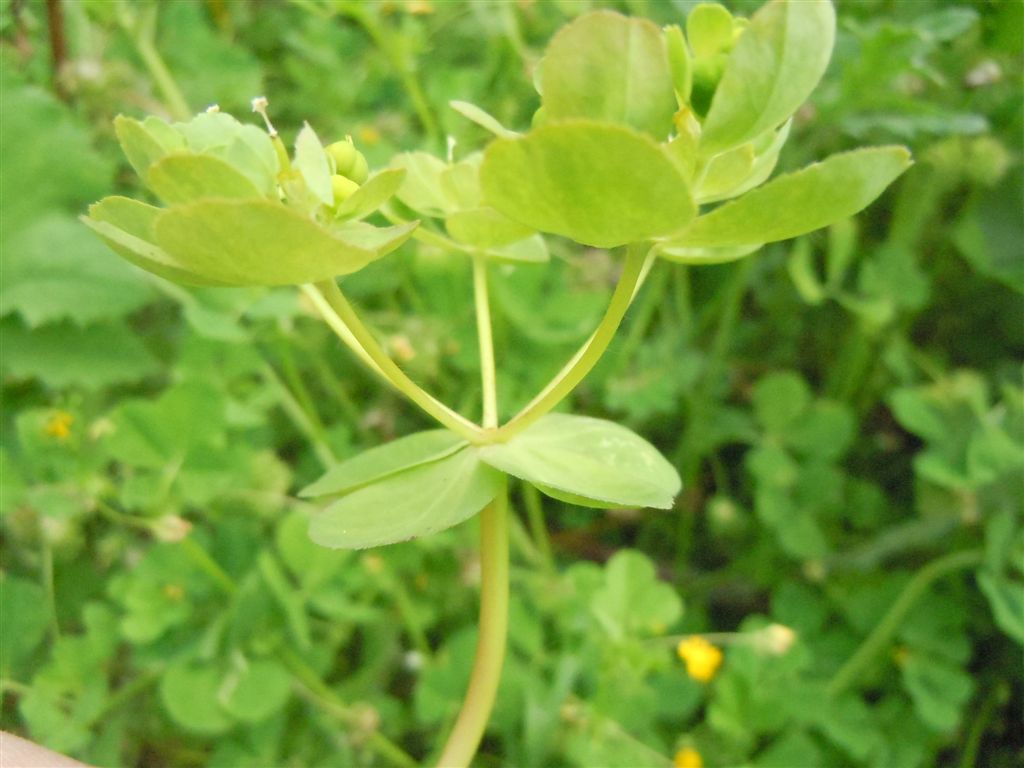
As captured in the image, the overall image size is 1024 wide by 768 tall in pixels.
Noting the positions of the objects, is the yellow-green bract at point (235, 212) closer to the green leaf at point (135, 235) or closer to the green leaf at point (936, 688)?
the green leaf at point (135, 235)

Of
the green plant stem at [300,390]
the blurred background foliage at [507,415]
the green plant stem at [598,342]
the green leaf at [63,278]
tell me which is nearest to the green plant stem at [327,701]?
the blurred background foliage at [507,415]

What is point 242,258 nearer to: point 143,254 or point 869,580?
point 143,254

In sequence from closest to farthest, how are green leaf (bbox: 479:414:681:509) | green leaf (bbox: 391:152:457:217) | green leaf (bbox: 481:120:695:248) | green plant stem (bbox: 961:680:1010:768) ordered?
green leaf (bbox: 481:120:695:248) → green leaf (bbox: 479:414:681:509) → green leaf (bbox: 391:152:457:217) → green plant stem (bbox: 961:680:1010:768)

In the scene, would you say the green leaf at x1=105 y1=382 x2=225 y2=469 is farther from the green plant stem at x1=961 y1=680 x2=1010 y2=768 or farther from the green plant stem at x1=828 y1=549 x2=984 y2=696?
the green plant stem at x1=961 y1=680 x2=1010 y2=768

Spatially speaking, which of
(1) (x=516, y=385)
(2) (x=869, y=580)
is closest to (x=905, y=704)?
(2) (x=869, y=580)

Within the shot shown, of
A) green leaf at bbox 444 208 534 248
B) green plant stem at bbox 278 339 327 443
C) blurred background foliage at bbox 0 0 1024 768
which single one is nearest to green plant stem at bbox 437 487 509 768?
green leaf at bbox 444 208 534 248

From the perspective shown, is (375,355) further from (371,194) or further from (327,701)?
(327,701)

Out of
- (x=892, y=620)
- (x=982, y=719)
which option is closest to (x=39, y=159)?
(x=892, y=620)
